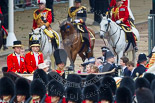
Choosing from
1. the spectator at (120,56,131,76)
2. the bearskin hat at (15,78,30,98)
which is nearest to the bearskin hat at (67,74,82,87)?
the bearskin hat at (15,78,30,98)

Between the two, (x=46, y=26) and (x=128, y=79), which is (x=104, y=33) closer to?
(x=46, y=26)

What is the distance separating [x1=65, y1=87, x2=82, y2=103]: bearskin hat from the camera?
17069 millimetres

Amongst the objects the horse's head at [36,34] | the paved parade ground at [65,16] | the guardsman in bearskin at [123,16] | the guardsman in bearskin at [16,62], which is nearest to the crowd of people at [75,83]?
the guardsman in bearskin at [16,62]

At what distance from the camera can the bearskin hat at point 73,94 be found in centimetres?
1707

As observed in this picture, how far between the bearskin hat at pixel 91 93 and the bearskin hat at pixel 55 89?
0.45 m

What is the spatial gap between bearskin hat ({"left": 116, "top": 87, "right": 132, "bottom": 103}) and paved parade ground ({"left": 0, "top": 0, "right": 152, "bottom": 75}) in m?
7.72

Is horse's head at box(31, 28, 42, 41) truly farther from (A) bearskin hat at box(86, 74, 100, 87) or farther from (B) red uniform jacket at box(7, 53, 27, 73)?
(A) bearskin hat at box(86, 74, 100, 87)

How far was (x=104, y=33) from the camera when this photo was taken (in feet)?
76.7

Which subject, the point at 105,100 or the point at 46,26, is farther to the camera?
the point at 46,26

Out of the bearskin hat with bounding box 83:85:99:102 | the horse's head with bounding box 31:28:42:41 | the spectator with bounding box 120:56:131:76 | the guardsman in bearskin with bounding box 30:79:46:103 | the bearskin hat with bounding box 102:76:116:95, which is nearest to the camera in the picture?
the bearskin hat with bounding box 83:85:99:102

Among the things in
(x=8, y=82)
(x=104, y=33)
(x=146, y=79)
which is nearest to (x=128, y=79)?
(x=146, y=79)

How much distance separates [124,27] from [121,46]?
0.54 metres

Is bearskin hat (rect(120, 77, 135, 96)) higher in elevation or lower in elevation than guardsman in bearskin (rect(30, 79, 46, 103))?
higher

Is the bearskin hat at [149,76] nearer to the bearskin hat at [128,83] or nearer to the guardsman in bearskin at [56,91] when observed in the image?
the bearskin hat at [128,83]
